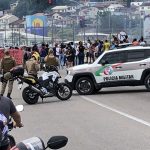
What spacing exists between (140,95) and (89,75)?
208cm

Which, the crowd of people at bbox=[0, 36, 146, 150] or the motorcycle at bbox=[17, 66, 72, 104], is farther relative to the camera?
the motorcycle at bbox=[17, 66, 72, 104]

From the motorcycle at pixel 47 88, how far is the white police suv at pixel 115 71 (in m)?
1.71

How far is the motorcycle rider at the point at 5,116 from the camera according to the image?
5.54 m

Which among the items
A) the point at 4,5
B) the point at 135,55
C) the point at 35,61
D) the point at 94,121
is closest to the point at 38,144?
the point at 94,121

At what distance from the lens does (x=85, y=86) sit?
2009cm

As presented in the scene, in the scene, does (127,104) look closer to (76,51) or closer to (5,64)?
(5,64)

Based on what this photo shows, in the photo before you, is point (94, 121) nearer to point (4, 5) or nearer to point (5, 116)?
point (5, 116)

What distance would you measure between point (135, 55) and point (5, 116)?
1433 cm

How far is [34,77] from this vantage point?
18.3 meters

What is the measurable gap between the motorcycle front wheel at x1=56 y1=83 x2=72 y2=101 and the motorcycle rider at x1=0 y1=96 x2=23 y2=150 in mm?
11776

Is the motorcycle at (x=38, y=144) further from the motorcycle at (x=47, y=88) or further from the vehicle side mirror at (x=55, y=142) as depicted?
the motorcycle at (x=47, y=88)

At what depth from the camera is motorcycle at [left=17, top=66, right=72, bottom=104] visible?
17.8 meters

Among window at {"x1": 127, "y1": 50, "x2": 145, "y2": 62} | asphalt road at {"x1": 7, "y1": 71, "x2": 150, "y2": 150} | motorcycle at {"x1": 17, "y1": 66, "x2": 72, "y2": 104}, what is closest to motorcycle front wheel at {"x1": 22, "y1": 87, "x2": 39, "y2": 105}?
motorcycle at {"x1": 17, "y1": 66, "x2": 72, "y2": 104}

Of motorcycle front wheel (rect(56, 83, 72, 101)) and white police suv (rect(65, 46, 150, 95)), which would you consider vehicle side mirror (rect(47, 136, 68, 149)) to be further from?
white police suv (rect(65, 46, 150, 95))
